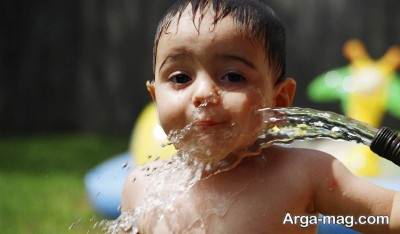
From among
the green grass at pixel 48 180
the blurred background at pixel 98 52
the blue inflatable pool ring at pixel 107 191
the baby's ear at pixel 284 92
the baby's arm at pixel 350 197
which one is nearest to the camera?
the baby's arm at pixel 350 197

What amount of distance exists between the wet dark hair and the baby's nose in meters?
0.17

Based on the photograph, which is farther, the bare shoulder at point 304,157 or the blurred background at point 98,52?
the blurred background at point 98,52

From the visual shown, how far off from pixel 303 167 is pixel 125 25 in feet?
25.2

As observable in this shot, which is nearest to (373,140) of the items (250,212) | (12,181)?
(250,212)

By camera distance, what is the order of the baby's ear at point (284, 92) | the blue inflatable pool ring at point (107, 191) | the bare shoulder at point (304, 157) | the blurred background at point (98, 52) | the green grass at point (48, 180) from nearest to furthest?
1. the bare shoulder at point (304, 157)
2. the baby's ear at point (284, 92)
3. the blue inflatable pool ring at point (107, 191)
4. the green grass at point (48, 180)
5. the blurred background at point (98, 52)

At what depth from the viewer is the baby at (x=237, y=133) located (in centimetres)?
213

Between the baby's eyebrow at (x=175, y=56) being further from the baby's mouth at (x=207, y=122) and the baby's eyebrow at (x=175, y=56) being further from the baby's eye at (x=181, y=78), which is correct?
the baby's mouth at (x=207, y=122)

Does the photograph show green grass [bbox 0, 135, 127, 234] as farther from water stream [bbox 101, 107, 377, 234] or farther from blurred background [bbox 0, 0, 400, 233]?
water stream [bbox 101, 107, 377, 234]

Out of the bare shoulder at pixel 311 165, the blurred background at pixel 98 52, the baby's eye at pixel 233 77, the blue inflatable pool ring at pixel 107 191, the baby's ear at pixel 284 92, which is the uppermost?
the blurred background at pixel 98 52

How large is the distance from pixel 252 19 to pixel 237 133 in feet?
1.00

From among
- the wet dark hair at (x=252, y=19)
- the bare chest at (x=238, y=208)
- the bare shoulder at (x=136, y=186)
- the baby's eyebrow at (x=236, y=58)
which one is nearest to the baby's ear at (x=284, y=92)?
the wet dark hair at (x=252, y=19)

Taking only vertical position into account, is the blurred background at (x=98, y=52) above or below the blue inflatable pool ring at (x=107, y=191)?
above

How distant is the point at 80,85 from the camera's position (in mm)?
9688

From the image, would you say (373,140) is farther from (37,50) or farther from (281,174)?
(37,50)
